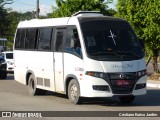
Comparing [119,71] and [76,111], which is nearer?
[76,111]

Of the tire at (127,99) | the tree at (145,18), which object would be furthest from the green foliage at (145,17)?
the tire at (127,99)

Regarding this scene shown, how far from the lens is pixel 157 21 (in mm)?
26609

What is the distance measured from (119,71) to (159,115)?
2403mm

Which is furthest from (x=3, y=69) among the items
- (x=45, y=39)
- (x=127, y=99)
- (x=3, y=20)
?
(x=3, y=20)

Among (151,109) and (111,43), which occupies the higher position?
(111,43)

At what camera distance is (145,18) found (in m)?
27.7

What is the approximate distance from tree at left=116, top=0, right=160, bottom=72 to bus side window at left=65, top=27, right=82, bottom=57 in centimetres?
1067

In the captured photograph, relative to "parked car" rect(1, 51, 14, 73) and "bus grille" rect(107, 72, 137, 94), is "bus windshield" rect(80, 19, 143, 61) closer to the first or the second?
"bus grille" rect(107, 72, 137, 94)

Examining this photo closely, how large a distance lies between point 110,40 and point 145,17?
12615 millimetres

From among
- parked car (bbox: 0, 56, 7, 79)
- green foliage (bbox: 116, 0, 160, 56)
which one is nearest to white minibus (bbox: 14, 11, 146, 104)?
green foliage (bbox: 116, 0, 160, 56)

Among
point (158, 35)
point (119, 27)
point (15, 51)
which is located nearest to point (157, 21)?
point (158, 35)

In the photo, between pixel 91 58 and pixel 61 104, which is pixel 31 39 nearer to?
pixel 61 104

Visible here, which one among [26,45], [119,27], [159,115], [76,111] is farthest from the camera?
[26,45]

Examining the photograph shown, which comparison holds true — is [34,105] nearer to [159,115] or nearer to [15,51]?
[159,115]
